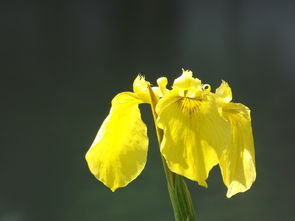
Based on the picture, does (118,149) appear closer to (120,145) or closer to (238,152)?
(120,145)

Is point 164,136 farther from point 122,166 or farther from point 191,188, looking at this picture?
point 191,188

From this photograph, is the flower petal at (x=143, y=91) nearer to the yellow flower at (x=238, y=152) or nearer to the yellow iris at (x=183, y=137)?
the yellow iris at (x=183, y=137)

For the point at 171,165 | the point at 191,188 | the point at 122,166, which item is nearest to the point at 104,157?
the point at 122,166

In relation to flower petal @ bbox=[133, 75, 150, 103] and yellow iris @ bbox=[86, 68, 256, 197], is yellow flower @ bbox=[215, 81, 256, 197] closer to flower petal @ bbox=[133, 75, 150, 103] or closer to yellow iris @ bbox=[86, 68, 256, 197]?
yellow iris @ bbox=[86, 68, 256, 197]

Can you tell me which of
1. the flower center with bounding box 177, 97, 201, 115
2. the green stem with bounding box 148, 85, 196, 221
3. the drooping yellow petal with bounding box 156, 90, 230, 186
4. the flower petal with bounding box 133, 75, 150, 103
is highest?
the flower petal with bounding box 133, 75, 150, 103

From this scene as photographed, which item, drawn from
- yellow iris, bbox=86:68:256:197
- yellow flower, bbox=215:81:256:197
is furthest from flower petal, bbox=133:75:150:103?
yellow flower, bbox=215:81:256:197

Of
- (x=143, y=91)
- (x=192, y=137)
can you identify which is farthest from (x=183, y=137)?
(x=143, y=91)
